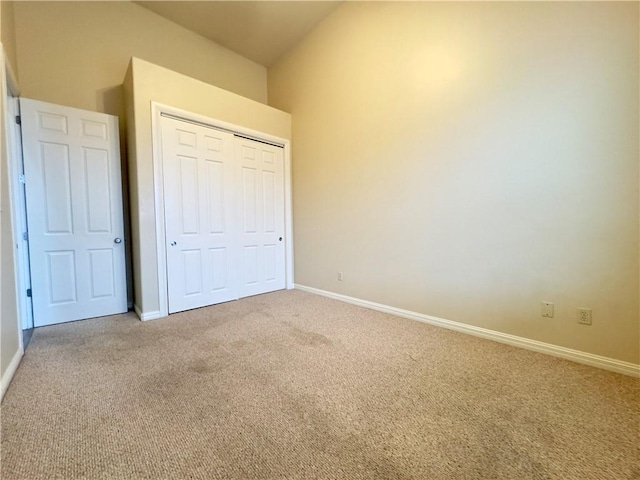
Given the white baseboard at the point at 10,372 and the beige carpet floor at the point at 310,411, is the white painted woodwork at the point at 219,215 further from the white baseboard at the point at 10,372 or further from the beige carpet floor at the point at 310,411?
the white baseboard at the point at 10,372

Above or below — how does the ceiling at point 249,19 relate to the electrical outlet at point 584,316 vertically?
above

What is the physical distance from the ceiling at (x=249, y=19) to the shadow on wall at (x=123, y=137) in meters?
1.22

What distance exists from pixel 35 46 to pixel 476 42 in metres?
4.36

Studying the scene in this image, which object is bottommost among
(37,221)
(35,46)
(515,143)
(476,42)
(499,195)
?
(37,221)

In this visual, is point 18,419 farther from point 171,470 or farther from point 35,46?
point 35,46

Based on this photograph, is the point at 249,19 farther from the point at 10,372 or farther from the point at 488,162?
the point at 10,372

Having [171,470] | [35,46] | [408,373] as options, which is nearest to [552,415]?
[408,373]

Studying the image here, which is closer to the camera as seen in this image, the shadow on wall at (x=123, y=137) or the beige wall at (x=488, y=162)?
the beige wall at (x=488, y=162)

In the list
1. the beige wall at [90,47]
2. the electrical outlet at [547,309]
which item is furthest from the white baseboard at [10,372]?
the electrical outlet at [547,309]

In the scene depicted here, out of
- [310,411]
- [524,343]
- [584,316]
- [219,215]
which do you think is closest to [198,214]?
[219,215]

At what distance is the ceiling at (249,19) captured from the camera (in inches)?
131

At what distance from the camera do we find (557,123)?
1995 mm

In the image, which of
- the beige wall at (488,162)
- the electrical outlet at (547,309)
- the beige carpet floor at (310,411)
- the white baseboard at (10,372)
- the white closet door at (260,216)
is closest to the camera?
the beige carpet floor at (310,411)

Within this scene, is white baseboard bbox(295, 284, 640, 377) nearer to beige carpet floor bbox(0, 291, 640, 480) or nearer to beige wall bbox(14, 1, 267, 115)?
beige carpet floor bbox(0, 291, 640, 480)
